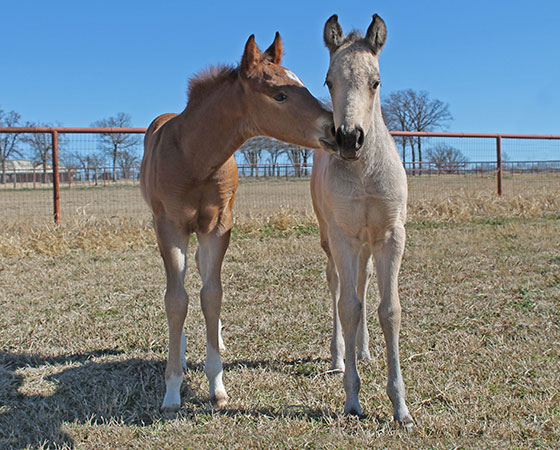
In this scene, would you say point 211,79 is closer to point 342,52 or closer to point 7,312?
point 342,52

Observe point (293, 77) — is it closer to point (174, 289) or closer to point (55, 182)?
point (174, 289)

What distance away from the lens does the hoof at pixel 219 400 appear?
2.95 meters

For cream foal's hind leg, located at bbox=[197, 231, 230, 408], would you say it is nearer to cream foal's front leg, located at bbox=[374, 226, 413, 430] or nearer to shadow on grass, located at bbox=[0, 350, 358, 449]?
shadow on grass, located at bbox=[0, 350, 358, 449]

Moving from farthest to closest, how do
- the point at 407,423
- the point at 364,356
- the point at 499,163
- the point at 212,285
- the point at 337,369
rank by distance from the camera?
the point at 499,163 → the point at 364,356 → the point at 337,369 → the point at 212,285 → the point at 407,423

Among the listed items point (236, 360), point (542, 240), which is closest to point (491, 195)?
point (542, 240)

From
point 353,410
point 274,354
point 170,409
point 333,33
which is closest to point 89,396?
point 170,409

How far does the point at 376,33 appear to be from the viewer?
111 inches

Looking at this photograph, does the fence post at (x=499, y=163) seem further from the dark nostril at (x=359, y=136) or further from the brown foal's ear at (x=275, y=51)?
the dark nostril at (x=359, y=136)

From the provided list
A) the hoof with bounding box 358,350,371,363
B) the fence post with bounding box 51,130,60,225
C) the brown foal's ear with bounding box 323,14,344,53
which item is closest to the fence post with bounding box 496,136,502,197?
the hoof with bounding box 358,350,371,363

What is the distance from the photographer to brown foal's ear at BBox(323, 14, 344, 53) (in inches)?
115

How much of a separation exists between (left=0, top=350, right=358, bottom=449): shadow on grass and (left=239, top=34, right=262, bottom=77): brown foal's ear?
2.01 m

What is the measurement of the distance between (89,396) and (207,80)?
2.19 meters

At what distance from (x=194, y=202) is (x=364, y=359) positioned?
1734 millimetres

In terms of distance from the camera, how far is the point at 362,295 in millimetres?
3711
